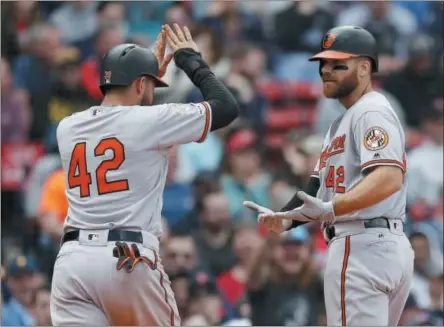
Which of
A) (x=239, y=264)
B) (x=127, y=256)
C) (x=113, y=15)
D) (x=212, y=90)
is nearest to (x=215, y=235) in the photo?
(x=239, y=264)

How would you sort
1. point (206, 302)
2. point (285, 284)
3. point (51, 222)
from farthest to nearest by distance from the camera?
point (51, 222) < point (285, 284) < point (206, 302)

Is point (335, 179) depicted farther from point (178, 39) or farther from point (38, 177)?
point (38, 177)

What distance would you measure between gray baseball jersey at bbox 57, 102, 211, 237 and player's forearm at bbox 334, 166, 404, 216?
0.90 m

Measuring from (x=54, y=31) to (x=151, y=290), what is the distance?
26.0 feet

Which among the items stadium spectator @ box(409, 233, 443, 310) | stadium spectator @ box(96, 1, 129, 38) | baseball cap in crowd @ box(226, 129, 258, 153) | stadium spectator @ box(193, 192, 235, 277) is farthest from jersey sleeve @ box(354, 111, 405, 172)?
stadium spectator @ box(96, 1, 129, 38)

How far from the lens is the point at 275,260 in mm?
10008

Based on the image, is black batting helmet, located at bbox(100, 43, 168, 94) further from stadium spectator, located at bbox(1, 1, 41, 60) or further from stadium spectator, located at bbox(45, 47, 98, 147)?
stadium spectator, located at bbox(1, 1, 41, 60)

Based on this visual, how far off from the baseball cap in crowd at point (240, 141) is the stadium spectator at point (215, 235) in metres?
0.82

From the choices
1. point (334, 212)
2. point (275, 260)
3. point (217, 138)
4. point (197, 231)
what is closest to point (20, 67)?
point (217, 138)

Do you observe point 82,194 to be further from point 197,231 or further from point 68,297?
point 197,231

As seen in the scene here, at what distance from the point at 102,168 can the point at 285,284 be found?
4.25m

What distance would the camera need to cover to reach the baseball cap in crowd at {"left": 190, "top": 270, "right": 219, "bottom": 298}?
30.6ft

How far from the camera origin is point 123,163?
5.83m

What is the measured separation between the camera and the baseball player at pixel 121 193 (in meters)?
5.73
